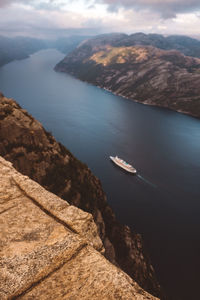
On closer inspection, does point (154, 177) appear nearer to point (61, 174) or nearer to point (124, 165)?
point (124, 165)

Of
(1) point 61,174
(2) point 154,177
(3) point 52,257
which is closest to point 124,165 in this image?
(2) point 154,177

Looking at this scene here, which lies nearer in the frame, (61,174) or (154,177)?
(61,174)

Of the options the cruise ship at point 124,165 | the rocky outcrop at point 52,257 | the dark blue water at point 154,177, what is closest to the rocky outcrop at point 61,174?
the dark blue water at point 154,177

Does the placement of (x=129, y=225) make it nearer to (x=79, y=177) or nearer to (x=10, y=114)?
(x=79, y=177)

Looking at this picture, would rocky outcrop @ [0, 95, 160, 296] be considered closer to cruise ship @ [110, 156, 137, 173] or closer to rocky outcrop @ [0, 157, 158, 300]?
rocky outcrop @ [0, 157, 158, 300]

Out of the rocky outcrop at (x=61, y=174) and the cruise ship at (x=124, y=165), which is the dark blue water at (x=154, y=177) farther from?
the rocky outcrop at (x=61, y=174)
